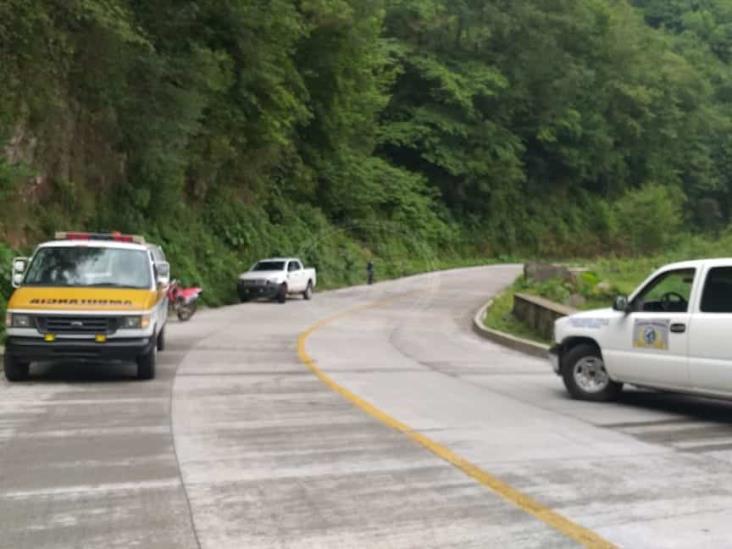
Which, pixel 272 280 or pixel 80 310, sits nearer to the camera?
pixel 80 310

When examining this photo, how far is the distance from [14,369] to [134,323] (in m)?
1.84

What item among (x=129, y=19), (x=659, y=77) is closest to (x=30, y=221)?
(x=129, y=19)

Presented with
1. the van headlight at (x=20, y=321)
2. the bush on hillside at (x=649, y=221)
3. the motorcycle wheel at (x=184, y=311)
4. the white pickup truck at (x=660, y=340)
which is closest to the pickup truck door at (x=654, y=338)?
the white pickup truck at (x=660, y=340)

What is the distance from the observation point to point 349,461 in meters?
7.83

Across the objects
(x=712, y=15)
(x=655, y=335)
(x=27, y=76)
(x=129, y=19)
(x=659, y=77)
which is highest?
(x=712, y=15)

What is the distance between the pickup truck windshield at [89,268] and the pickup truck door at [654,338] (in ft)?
22.3

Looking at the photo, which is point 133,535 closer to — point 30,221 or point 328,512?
point 328,512

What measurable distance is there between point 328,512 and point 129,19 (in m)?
23.0

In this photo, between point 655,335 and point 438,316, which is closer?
point 655,335

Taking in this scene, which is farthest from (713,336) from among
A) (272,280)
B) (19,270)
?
(272,280)

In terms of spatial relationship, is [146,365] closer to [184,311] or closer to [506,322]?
[506,322]

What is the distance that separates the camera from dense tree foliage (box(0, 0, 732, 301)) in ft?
88.9

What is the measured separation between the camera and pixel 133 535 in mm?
5742

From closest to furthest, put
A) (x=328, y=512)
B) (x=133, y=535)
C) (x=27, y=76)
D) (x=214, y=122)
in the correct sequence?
(x=133, y=535) → (x=328, y=512) → (x=27, y=76) → (x=214, y=122)
